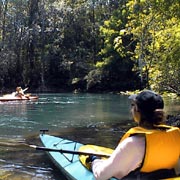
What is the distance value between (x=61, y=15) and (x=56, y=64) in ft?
15.0

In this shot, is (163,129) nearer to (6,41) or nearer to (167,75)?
(167,75)

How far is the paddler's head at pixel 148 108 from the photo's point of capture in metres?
2.63

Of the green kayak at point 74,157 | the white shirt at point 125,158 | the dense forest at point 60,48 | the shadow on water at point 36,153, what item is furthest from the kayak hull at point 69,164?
the dense forest at point 60,48

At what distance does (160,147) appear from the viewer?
271 centimetres

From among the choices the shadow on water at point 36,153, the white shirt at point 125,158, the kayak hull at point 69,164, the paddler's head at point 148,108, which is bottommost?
the shadow on water at point 36,153

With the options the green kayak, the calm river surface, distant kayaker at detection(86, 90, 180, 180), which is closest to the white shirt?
distant kayaker at detection(86, 90, 180, 180)

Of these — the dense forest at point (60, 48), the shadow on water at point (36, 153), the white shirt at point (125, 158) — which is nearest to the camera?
the white shirt at point (125, 158)

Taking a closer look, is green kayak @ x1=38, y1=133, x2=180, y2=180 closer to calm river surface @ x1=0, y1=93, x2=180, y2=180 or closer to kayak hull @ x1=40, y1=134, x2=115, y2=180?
kayak hull @ x1=40, y1=134, x2=115, y2=180

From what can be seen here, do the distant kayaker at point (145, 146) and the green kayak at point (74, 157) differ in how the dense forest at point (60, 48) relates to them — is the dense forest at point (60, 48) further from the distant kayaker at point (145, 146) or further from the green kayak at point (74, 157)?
the distant kayaker at point (145, 146)

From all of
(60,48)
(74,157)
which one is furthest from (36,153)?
(60,48)

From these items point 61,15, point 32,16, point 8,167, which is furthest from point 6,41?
point 8,167

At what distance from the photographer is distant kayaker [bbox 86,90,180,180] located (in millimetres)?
2621

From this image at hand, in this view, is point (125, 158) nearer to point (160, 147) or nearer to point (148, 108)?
point (160, 147)

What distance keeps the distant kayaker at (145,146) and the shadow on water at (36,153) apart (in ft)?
8.42
